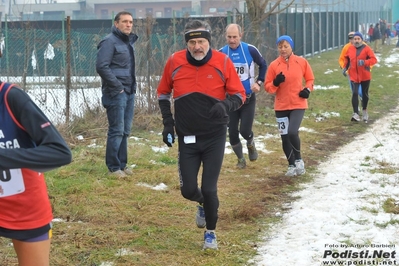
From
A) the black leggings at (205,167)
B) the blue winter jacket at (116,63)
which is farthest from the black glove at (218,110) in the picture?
A: the blue winter jacket at (116,63)

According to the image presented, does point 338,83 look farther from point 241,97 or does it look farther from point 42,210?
point 42,210

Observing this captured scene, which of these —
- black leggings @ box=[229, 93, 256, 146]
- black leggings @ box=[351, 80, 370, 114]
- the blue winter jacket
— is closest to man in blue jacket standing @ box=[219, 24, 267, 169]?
black leggings @ box=[229, 93, 256, 146]

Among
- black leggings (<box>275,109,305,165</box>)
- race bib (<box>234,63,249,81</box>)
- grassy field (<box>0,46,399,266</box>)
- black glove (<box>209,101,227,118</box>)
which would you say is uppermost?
race bib (<box>234,63,249,81</box>)

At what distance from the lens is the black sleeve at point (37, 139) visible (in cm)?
329

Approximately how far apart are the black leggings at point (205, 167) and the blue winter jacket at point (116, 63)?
9.45 feet

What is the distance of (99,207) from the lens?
754 cm

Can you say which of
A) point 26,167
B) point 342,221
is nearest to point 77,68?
point 342,221

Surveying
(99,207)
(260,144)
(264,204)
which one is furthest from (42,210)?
(260,144)

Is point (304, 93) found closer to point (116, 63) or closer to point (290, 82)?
point (290, 82)

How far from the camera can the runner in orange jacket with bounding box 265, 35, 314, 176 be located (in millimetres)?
9234

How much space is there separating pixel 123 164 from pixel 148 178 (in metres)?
0.55

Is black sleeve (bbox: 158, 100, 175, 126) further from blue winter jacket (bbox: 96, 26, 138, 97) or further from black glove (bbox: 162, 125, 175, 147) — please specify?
blue winter jacket (bbox: 96, 26, 138, 97)

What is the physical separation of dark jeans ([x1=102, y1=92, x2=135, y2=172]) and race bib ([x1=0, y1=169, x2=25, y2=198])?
5350 mm

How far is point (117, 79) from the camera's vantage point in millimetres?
8836
